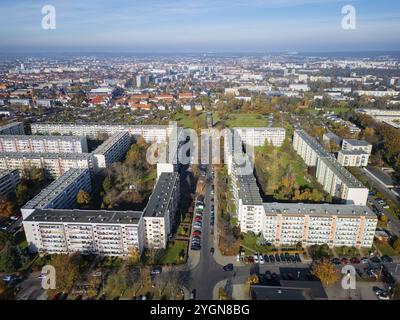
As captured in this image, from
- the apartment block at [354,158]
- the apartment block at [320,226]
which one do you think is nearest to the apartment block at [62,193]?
the apartment block at [320,226]

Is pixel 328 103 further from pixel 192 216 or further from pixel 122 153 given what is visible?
pixel 192 216

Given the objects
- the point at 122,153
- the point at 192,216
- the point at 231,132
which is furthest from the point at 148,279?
the point at 231,132

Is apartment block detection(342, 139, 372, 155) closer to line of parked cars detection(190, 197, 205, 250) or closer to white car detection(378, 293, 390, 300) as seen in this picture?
line of parked cars detection(190, 197, 205, 250)

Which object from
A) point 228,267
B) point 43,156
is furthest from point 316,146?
point 43,156

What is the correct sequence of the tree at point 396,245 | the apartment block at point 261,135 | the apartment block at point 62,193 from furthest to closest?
the apartment block at point 261,135, the apartment block at point 62,193, the tree at point 396,245

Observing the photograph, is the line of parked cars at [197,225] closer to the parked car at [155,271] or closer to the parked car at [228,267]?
the parked car at [228,267]

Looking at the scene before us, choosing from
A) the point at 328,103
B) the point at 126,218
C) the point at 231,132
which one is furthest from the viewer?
the point at 328,103
